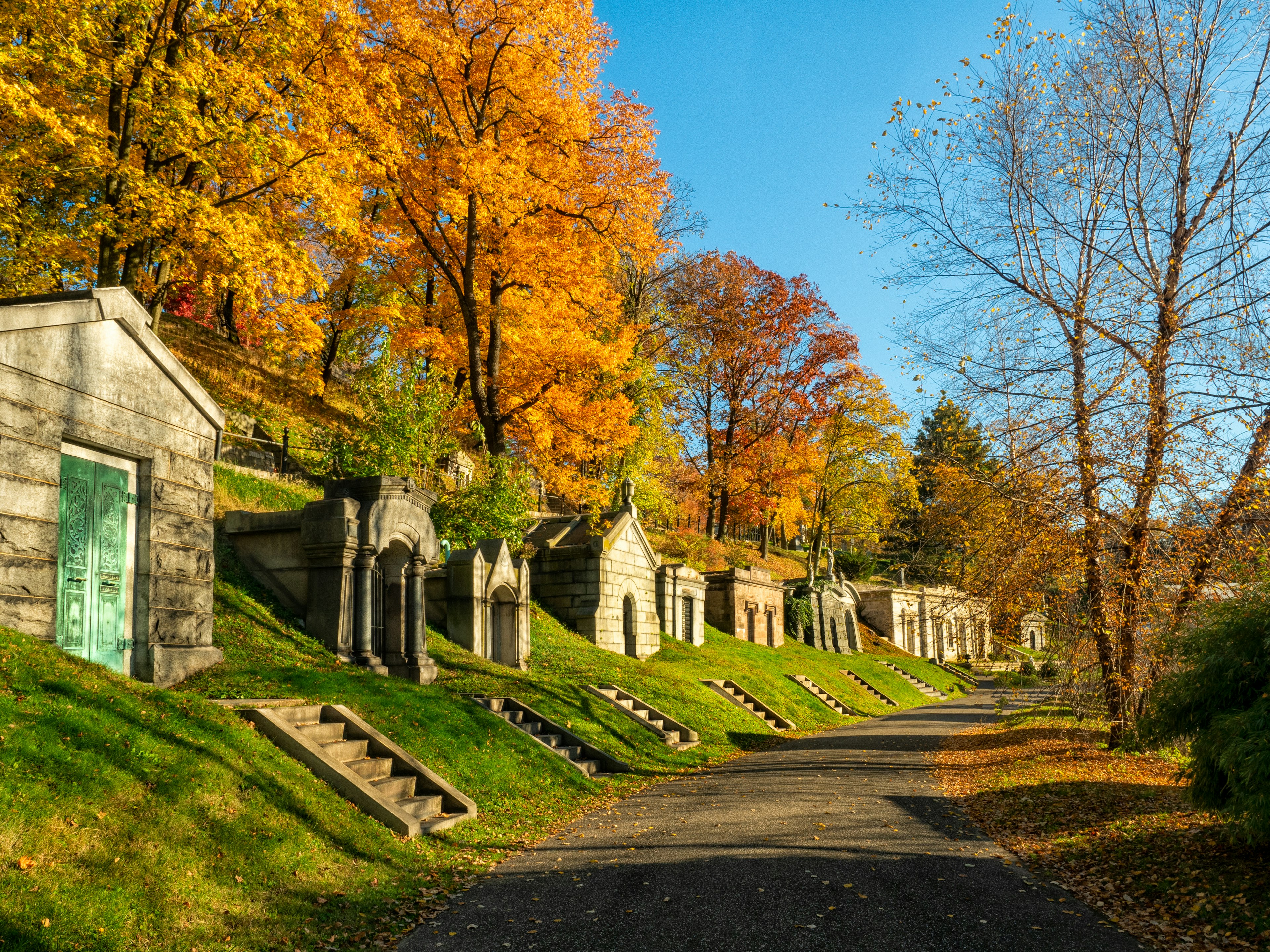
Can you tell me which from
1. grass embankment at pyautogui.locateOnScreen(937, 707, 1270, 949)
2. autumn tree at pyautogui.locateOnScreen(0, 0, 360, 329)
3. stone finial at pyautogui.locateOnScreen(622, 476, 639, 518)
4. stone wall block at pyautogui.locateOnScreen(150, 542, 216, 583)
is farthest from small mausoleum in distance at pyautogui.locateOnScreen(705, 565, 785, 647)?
stone wall block at pyautogui.locateOnScreen(150, 542, 216, 583)

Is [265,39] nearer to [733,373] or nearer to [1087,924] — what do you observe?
[1087,924]

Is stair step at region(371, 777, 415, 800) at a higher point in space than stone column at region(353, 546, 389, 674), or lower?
lower

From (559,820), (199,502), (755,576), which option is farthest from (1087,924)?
(755,576)

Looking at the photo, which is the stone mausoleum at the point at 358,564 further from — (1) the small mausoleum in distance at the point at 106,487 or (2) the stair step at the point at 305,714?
(2) the stair step at the point at 305,714

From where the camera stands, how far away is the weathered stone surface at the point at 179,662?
32.5 ft

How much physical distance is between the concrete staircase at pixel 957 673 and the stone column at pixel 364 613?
121 ft

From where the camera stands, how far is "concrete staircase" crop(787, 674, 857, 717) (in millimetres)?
27844

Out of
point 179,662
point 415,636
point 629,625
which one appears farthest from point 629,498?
point 179,662

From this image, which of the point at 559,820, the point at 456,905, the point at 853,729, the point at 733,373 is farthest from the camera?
the point at 733,373

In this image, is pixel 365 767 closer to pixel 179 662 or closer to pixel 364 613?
pixel 179 662

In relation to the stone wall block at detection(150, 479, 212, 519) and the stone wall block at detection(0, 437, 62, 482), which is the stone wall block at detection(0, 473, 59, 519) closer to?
the stone wall block at detection(0, 437, 62, 482)

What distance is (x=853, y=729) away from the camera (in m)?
23.0

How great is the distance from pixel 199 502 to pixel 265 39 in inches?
430

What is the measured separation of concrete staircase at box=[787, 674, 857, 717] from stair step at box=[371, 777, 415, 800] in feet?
66.1
